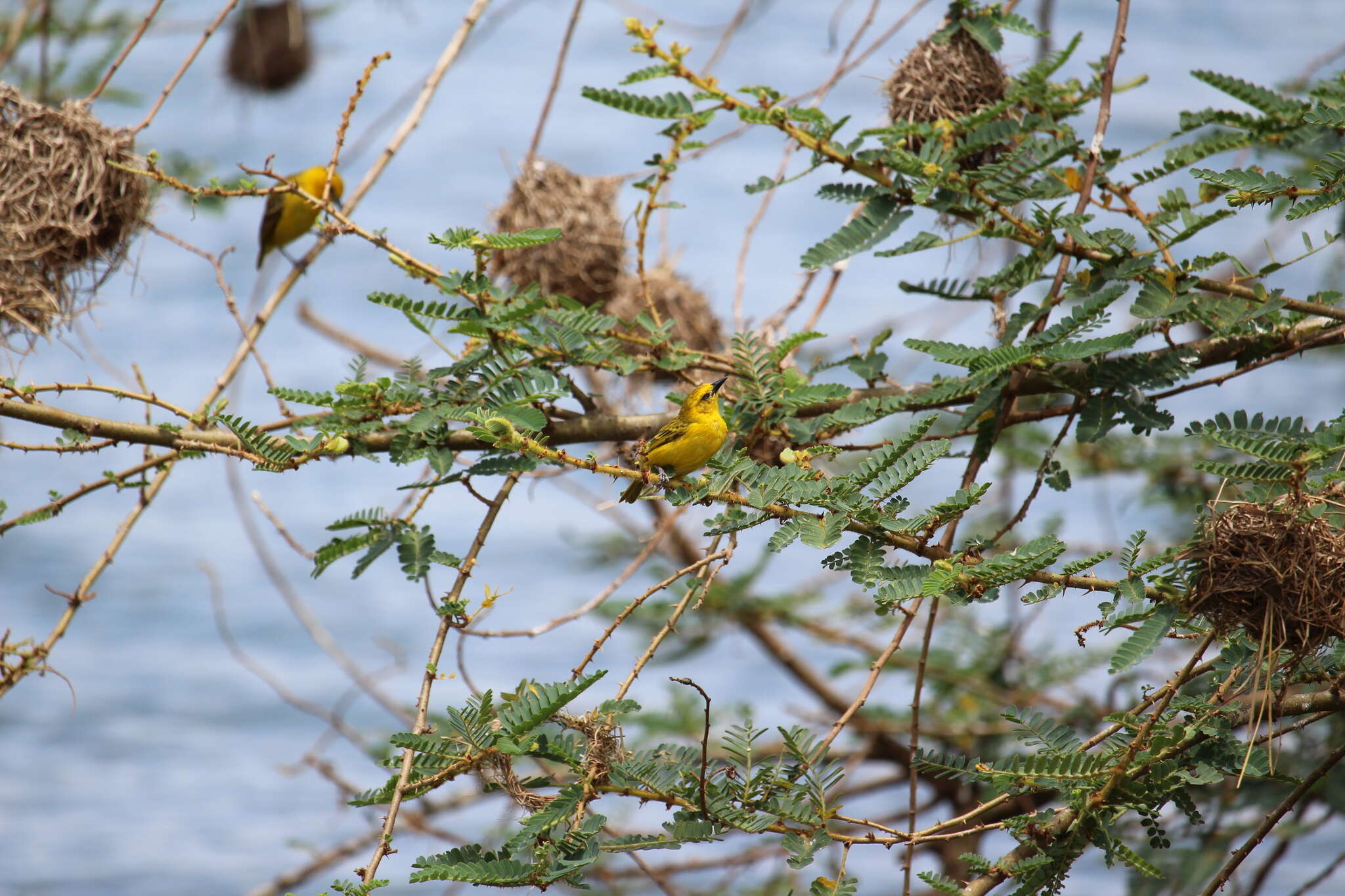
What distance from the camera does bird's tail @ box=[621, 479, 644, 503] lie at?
283cm

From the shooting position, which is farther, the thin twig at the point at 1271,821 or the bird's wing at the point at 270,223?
the bird's wing at the point at 270,223

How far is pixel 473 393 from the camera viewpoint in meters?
2.71

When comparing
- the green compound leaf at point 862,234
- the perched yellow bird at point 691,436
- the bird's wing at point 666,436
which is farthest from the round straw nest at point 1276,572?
the bird's wing at point 666,436

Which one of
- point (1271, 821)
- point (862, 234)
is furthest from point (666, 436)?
point (1271, 821)

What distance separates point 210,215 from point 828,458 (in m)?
4.20

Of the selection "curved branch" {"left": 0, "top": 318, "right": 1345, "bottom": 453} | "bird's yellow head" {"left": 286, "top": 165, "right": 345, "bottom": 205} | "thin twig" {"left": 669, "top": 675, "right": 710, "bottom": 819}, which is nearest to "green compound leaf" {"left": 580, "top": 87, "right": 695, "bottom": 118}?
"curved branch" {"left": 0, "top": 318, "right": 1345, "bottom": 453}

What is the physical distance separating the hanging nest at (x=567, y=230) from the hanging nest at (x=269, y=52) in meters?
3.15

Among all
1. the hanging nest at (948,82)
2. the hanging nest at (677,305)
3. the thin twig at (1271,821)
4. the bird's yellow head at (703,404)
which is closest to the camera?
the thin twig at (1271,821)

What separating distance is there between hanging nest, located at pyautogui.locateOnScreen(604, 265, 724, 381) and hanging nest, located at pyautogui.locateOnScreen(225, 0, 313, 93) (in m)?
3.50

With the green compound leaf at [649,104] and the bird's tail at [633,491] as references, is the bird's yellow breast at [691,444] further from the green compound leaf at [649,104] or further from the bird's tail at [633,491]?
the green compound leaf at [649,104]

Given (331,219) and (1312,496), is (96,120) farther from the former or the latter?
(1312,496)

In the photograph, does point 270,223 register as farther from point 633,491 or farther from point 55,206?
point 633,491

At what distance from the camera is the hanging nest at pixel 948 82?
10.4 feet

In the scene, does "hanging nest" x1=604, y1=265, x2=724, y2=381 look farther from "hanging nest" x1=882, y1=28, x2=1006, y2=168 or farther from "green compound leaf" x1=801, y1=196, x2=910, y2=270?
"green compound leaf" x1=801, y1=196, x2=910, y2=270
